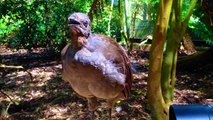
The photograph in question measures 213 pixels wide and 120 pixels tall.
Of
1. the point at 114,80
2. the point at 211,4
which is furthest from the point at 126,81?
the point at 211,4

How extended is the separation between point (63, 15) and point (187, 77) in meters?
1.93

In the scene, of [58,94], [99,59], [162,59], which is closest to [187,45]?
[58,94]

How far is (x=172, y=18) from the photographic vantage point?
9.81 feet

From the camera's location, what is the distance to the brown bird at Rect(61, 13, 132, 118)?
1521 mm

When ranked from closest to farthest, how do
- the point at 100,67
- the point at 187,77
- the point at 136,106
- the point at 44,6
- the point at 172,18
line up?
the point at 100,67, the point at 172,18, the point at 136,106, the point at 187,77, the point at 44,6

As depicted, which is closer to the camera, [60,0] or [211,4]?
[211,4]

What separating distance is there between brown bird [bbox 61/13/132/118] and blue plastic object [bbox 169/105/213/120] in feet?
1.73

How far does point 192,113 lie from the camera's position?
108 centimetres

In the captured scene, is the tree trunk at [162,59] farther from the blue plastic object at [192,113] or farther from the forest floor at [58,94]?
the blue plastic object at [192,113]

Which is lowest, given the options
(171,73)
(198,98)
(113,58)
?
(198,98)

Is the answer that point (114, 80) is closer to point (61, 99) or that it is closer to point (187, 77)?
point (61, 99)

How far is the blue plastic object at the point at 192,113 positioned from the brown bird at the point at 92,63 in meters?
0.53

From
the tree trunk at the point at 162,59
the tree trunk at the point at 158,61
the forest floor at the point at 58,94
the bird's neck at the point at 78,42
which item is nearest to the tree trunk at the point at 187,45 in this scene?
the forest floor at the point at 58,94

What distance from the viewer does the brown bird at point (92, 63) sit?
1521 mm
